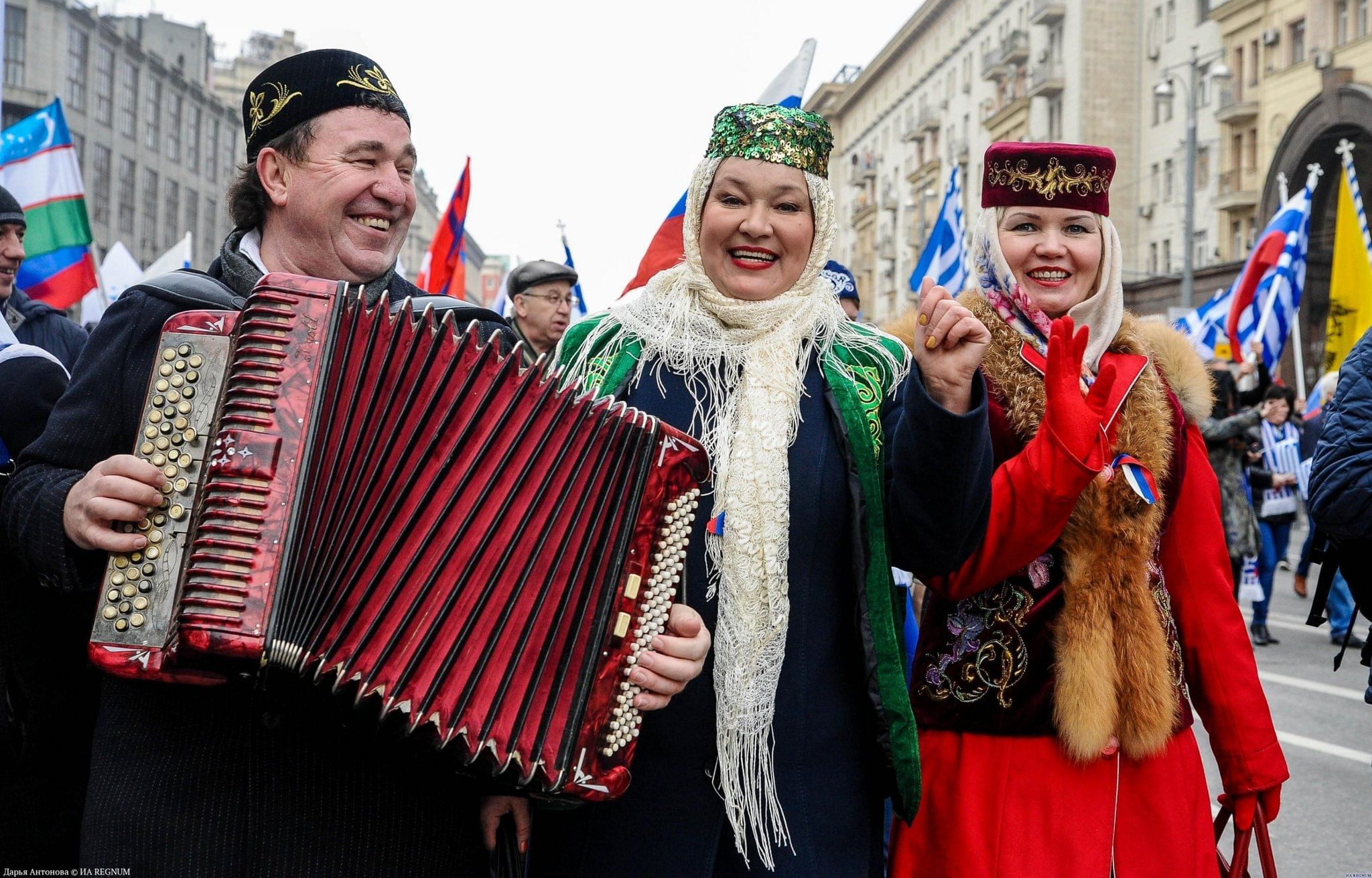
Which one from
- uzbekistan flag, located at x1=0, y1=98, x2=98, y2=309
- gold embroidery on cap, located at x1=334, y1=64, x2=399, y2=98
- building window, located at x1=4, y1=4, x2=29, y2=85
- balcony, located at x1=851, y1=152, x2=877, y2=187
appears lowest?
gold embroidery on cap, located at x1=334, y1=64, x2=399, y2=98

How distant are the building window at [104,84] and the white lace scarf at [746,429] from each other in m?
49.1

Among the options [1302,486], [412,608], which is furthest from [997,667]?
[1302,486]

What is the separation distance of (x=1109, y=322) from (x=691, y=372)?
1085 mm

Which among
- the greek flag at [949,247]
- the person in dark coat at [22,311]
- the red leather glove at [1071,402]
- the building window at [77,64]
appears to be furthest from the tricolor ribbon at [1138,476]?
the building window at [77,64]

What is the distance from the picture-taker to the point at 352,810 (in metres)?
2.24

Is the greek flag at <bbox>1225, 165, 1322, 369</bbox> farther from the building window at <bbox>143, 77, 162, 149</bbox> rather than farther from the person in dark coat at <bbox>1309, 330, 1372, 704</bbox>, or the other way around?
the building window at <bbox>143, 77, 162, 149</bbox>

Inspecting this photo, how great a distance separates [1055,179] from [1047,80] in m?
41.0

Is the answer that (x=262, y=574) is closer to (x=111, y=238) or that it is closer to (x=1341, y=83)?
(x=1341, y=83)

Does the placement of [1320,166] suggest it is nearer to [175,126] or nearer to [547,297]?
[547,297]

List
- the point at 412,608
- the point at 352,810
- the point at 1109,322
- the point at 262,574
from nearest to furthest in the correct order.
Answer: the point at 262,574, the point at 412,608, the point at 352,810, the point at 1109,322

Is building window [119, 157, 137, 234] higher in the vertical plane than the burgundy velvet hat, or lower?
higher

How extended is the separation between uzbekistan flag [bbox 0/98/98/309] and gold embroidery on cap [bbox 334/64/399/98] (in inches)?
291

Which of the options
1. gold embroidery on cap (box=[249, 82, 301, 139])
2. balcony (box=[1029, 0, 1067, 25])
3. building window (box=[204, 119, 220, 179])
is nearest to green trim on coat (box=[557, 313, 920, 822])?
gold embroidery on cap (box=[249, 82, 301, 139])

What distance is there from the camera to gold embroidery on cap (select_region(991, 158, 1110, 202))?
9.61 feet
